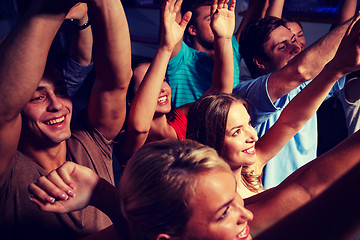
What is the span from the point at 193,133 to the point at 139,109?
24 centimetres

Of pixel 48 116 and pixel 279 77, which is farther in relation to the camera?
pixel 279 77

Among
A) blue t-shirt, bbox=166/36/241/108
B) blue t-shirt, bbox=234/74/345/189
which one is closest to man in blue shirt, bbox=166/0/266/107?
blue t-shirt, bbox=166/36/241/108

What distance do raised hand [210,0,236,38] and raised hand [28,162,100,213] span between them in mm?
901

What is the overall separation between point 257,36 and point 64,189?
150 centimetres

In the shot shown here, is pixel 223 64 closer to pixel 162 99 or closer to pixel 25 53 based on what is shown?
pixel 162 99

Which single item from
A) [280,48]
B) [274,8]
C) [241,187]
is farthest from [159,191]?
[274,8]

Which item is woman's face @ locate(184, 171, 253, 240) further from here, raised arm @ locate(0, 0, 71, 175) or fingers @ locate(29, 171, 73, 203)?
raised arm @ locate(0, 0, 71, 175)

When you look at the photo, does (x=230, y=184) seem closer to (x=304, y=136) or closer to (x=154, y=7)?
(x=304, y=136)

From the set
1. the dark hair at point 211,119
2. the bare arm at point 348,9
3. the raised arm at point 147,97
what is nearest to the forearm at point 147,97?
the raised arm at point 147,97

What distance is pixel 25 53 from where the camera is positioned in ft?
2.19

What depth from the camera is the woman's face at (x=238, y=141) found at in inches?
46.1

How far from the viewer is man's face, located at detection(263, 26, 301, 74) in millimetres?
1798

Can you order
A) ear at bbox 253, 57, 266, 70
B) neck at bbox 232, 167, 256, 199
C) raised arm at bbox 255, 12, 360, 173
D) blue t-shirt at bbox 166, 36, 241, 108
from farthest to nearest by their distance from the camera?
1. ear at bbox 253, 57, 266, 70
2. blue t-shirt at bbox 166, 36, 241, 108
3. neck at bbox 232, 167, 256, 199
4. raised arm at bbox 255, 12, 360, 173

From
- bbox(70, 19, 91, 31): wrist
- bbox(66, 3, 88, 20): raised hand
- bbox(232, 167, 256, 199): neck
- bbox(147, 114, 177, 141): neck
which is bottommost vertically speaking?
bbox(232, 167, 256, 199): neck
